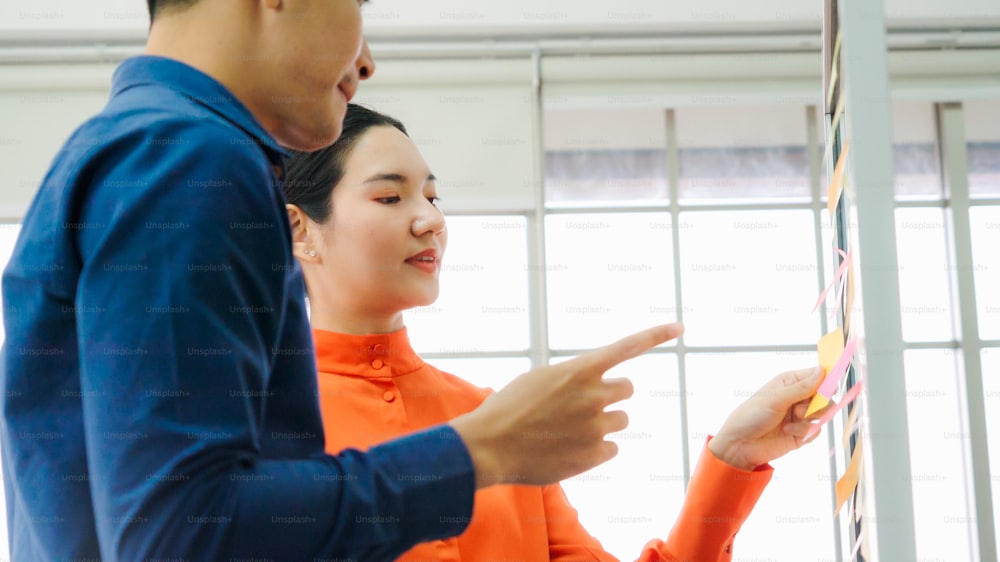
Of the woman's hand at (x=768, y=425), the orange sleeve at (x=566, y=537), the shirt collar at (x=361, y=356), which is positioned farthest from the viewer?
the shirt collar at (x=361, y=356)

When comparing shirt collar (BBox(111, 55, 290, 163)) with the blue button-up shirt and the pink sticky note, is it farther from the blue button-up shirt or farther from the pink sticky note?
the pink sticky note

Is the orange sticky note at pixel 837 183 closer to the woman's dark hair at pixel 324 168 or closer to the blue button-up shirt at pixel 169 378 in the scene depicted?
the blue button-up shirt at pixel 169 378

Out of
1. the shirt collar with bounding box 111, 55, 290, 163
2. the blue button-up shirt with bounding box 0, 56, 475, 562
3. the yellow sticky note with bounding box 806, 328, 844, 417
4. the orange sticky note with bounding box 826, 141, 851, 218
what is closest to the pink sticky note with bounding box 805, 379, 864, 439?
the yellow sticky note with bounding box 806, 328, 844, 417

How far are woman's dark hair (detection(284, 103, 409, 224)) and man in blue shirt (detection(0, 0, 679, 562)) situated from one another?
67 cm

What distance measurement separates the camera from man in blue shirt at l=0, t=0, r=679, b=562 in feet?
1.70

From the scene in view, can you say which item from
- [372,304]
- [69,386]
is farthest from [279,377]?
[372,304]

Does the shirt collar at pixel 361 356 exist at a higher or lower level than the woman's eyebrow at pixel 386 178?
lower

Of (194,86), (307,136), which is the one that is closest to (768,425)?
(307,136)

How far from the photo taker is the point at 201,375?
0.52m

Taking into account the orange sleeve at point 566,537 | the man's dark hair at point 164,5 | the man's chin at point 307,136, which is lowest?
the orange sleeve at point 566,537

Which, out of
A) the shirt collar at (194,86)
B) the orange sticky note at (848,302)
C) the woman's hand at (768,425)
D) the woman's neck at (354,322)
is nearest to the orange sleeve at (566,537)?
the woman's hand at (768,425)

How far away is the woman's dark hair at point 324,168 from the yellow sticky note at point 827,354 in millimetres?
687

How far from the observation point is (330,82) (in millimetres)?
714

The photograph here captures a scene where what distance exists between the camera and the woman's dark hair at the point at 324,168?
136 cm
